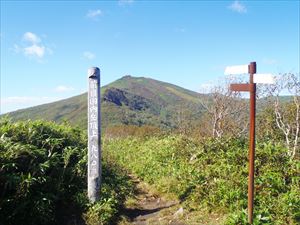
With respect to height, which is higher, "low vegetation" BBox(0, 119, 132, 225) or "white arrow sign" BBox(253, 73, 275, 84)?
"white arrow sign" BBox(253, 73, 275, 84)

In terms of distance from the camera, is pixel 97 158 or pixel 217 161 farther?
pixel 217 161

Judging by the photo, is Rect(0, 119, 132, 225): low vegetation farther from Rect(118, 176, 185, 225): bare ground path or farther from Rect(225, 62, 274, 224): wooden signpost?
Rect(225, 62, 274, 224): wooden signpost

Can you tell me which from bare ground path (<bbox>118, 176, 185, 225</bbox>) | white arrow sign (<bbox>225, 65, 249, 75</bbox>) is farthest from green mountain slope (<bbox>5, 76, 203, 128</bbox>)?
white arrow sign (<bbox>225, 65, 249, 75</bbox>)

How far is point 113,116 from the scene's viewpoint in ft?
392

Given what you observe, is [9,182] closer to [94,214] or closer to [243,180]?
[94,214]

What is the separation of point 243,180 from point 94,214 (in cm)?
317

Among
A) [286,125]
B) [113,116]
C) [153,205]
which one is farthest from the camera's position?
[113,116]

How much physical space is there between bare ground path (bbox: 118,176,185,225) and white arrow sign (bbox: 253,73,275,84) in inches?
118

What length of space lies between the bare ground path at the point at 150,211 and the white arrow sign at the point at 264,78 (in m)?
3.01

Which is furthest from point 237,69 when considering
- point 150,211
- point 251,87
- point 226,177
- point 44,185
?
point 44,185

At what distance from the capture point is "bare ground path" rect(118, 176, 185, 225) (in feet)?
22.3

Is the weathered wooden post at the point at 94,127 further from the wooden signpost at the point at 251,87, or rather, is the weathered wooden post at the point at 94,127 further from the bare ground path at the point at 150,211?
the wooden signpost at the point at 251,87

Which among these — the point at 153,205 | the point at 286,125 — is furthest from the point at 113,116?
the point at 153,205

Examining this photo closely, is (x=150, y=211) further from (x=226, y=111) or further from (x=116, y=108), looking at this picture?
(x=116, y=108)
